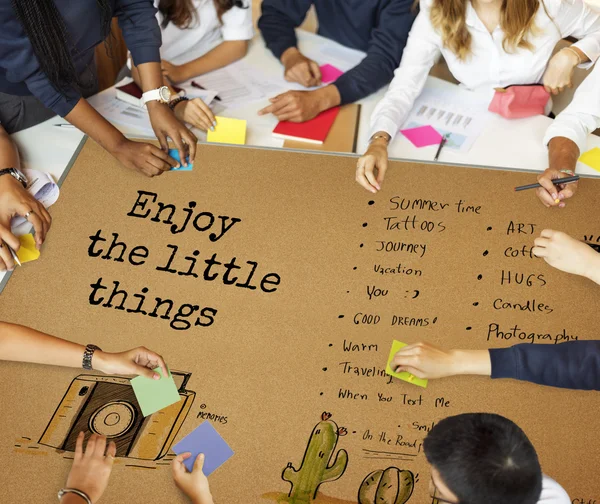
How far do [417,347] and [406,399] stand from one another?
103 millimetres

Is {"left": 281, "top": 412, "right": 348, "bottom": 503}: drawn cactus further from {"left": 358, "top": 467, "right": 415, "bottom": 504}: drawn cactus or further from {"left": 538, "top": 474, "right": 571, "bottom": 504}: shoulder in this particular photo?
{"left": 538, "top": 474, "right": 571, "bottom": 504}: shoulder

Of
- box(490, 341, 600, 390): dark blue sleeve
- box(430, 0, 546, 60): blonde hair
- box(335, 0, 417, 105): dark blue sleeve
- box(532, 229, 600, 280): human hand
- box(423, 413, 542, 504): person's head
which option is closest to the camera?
box(423, 413, 542, 504): person's head

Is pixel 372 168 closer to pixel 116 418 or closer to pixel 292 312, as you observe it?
pixel 292 312

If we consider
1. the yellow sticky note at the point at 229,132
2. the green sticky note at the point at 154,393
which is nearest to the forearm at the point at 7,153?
the yellow sticky note at the point at 229,132

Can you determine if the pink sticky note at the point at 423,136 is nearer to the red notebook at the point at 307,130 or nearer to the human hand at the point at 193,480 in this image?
the red notebook at the point at 307,130

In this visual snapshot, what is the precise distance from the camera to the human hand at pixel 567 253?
1320 millimetres

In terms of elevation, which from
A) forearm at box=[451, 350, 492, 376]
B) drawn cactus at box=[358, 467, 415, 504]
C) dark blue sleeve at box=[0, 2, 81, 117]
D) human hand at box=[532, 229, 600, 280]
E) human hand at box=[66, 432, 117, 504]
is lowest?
human hand at box=[66, 432, 117, 504]

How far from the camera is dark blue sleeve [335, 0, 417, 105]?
1847 millimetres

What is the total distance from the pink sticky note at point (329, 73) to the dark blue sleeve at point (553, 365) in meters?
1.09

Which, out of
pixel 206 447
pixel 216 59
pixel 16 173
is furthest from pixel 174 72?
pixel 206 447

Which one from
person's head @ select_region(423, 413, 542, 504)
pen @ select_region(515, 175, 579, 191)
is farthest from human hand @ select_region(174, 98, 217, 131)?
person's head @ select_region(423, 413, 542, 504)

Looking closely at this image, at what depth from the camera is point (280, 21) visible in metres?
2.07

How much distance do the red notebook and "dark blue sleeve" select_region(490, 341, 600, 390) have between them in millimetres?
793

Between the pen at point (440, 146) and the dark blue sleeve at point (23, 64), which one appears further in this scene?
the pen at point (440, 146)
